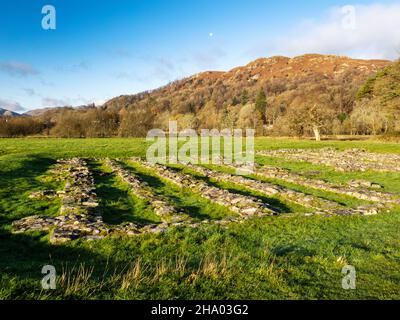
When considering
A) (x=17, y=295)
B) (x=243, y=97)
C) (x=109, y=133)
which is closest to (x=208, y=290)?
(x=17, y=295)

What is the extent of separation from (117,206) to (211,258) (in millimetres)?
7502

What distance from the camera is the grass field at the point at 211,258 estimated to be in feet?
18.7

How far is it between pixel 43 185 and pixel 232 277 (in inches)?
620

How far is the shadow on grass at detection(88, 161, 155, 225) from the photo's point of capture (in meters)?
11.9

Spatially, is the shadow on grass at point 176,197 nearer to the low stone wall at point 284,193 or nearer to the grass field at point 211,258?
the grass field at point 211,258

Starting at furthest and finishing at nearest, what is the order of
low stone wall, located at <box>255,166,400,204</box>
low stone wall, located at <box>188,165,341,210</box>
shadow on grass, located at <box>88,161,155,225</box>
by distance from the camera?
low stone wall, located at <box>255,166,400,204</box> < low stone wall, located at <box>188,165,341,210</box> < shadow on grass, located at <box>88,161,155,225</box>

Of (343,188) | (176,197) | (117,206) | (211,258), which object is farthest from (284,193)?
(211,258)

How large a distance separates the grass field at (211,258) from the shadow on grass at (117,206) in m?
0.06

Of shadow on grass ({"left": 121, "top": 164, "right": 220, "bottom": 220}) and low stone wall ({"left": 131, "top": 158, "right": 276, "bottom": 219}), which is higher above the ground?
low stone wall ({"left": 131, "top": 158, "right": 276, "bottom": 219})

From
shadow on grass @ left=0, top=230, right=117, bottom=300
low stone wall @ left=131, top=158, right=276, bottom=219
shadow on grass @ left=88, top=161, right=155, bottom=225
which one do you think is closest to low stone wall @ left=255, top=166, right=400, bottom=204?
low stone wall @ left=131, top=158, right=276, bottom=219

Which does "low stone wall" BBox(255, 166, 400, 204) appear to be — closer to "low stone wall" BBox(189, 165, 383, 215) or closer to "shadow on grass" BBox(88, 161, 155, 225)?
"low stone wall" BBox(189, 165, 383, 215)

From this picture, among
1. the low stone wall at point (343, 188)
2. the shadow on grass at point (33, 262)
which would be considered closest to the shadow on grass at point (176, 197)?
the shadow on grass at point (33, 262)

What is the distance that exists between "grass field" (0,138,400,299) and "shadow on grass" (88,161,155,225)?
0.06 m
